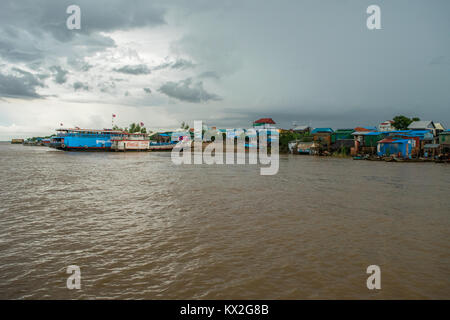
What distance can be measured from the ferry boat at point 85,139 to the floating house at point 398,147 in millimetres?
47884

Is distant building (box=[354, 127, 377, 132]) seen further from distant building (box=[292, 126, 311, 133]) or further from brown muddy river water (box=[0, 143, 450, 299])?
brown muddy river water (box=[0, 143, 450, 299])

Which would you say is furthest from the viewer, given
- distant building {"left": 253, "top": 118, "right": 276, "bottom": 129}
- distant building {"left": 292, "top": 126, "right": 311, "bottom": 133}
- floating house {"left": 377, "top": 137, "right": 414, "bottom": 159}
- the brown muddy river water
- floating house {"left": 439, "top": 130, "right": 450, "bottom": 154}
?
distant building {"left": 253, "top": 118, "right": 276, "bottom": 129}

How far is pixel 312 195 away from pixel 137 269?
9296 millimetres

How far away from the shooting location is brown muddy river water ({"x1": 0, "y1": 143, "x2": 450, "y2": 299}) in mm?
4348

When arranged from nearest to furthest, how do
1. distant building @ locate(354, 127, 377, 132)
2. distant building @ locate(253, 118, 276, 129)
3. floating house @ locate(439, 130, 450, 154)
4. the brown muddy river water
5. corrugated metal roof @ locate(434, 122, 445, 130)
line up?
1. the brown muddy river water
2. floating house @ locate(439, 130, 450, 154)
3. corrugated metal roof @ locate(434, 122, 445, 130)
4. distant building @ locate(354, 127, 377, 132)
5. distant building @ locate(253, 118, 276, 129)

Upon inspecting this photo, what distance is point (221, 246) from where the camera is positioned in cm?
605

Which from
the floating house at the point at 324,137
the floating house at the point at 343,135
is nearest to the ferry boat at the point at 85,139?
the floating house at the point at 324,137

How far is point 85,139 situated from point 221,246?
178 ft

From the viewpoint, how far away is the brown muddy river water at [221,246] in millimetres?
4348

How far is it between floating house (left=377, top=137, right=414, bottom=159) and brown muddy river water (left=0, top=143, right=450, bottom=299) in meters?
28.3

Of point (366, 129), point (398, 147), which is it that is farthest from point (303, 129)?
point (398, 147)

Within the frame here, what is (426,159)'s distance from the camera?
1310 inches

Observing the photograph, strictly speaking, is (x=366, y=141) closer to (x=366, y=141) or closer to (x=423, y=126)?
(x=366, y=141)

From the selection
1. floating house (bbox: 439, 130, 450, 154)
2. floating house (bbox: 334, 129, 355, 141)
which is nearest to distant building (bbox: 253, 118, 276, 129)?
floating house (bbox: 334, 129, 355, 141)
